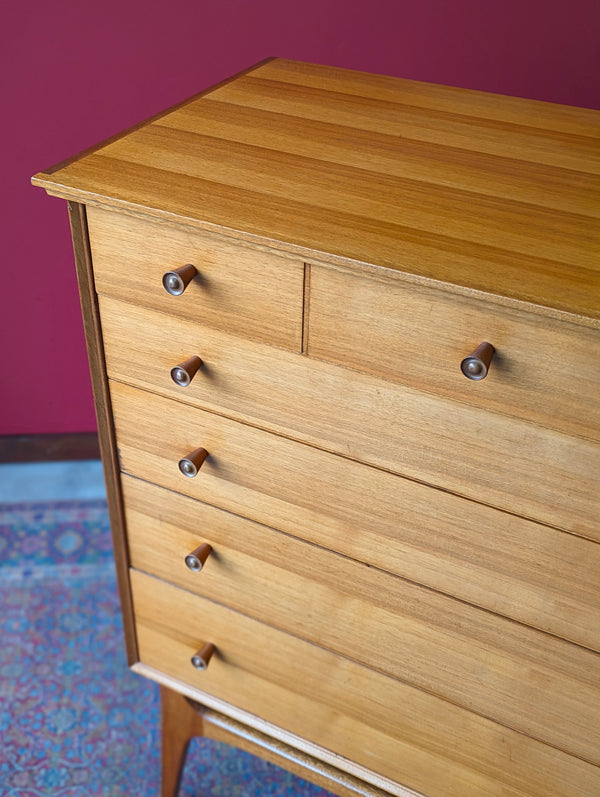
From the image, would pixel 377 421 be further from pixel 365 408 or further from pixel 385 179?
pixel 385 179

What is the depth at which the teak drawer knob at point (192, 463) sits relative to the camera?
901 mm

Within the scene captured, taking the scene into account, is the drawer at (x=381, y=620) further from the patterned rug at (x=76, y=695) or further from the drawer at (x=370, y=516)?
the patterned rug at (x=76, y=695)

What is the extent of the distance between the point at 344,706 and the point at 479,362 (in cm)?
55

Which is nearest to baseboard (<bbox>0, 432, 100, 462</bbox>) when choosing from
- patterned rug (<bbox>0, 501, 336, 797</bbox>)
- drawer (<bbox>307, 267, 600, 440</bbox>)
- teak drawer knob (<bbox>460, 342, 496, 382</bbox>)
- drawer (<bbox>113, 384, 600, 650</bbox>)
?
patterned rug (<bbox>0, 501, 336, 797</bbox>)

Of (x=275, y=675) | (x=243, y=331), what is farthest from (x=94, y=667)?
(x=243, y=331)

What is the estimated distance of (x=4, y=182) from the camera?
1.52 metres

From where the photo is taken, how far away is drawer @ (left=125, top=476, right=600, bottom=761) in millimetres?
841

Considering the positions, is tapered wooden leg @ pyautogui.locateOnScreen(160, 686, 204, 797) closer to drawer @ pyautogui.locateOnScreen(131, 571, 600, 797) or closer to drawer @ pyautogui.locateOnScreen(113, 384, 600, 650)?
drawer @ pyautogui.locateOnScreen(131, 571, 600, 797)

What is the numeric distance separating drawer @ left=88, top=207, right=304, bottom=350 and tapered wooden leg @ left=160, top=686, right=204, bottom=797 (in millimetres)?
646

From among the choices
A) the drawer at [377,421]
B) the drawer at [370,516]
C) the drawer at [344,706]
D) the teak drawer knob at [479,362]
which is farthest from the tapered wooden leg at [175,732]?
the teak drawer knob at [479,362]

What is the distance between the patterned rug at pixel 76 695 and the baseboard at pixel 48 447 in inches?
6.0

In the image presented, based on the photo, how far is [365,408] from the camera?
0.78 meters

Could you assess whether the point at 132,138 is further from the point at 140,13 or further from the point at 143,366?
the point at 140,13

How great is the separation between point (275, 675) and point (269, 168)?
64 centimetres
